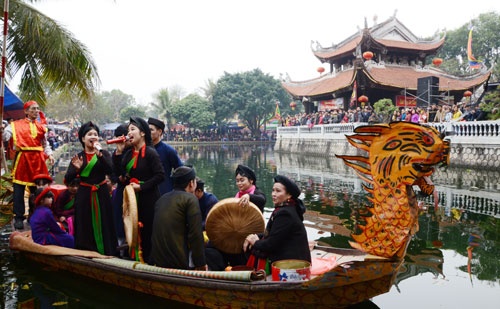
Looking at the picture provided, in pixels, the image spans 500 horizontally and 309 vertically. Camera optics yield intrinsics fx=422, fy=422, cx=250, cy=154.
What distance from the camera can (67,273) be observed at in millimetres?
5156

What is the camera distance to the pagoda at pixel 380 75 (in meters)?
26.0

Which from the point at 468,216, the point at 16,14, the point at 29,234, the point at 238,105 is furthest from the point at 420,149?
the point at 238,105

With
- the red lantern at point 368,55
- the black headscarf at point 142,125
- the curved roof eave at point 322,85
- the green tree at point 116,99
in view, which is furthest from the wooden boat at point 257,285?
the green tree at point 116,99

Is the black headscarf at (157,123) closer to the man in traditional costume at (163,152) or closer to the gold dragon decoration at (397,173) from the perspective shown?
the man in traditional costume at (163,152)

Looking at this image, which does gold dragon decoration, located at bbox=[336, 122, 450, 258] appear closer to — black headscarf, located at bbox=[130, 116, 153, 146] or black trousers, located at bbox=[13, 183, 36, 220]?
black headscarf, located at bbox=[130, 116, 153, 146]

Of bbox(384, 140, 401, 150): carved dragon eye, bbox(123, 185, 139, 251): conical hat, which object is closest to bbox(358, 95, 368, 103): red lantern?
bbox(384, 140, 401, 150): carved dragon eye

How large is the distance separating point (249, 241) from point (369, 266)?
48.6 inches

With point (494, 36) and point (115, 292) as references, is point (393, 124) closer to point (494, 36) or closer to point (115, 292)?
point (115, 292)

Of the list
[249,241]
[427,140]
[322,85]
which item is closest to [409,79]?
[322,85]

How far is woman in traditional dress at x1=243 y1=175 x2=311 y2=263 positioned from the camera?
3814 mm

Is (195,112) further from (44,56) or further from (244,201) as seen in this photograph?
(244,201)

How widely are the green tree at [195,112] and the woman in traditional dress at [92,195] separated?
4375cm

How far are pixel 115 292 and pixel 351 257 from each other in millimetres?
2633

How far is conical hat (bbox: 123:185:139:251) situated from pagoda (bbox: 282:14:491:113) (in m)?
21.2
